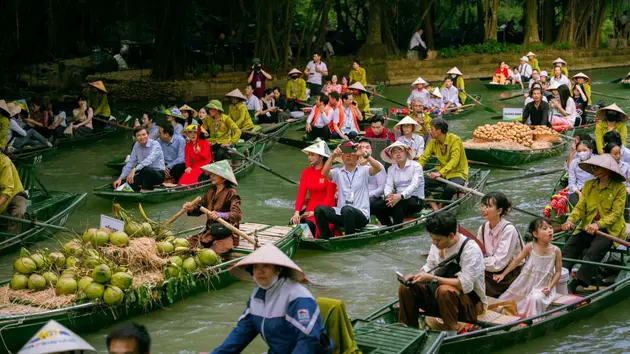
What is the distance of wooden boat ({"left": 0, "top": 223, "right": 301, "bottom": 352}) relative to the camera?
7.41 meters

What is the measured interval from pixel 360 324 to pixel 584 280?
2659 millimetres

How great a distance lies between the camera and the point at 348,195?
10.1 metres

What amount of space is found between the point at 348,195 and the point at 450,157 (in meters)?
1.93

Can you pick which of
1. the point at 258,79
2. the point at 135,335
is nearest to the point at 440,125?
the point at 135,335

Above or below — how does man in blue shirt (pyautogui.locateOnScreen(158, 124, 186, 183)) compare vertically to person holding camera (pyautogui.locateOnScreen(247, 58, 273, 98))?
below

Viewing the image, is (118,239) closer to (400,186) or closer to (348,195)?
(348,195)

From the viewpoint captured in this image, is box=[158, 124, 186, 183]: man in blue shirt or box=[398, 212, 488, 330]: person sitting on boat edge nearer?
box=[398, 212, 488, 330]: person sitting on boat edge

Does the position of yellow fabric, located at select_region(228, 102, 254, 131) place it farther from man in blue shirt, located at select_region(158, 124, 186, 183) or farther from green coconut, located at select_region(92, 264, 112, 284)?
green coconut, located at select_region(92, 264, 112, 284)

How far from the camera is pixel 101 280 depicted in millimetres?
7926

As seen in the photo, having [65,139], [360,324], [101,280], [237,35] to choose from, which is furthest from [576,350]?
[237,35]

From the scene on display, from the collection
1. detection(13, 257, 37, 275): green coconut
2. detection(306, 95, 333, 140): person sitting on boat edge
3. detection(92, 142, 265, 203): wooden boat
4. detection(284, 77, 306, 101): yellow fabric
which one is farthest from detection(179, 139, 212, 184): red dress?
detection(284, 77, 306, 101): yellow fabric

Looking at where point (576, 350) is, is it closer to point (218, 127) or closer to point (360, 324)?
point (360, 324)

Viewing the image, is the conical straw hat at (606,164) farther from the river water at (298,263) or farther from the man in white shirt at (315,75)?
the man in white shirt at (315,75)

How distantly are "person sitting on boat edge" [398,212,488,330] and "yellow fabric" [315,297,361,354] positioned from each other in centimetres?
115
